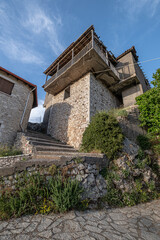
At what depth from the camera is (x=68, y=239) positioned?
5.46ft

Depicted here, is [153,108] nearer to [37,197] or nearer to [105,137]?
[105,137]

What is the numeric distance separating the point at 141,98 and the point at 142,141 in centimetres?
261

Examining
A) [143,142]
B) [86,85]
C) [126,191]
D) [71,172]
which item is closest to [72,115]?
[86,85]

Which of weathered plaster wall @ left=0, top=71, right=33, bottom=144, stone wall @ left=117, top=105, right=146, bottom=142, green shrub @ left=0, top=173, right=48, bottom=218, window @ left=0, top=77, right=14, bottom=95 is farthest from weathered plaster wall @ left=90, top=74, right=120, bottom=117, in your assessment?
window @ left=0, top=77, right=14, bottom=95

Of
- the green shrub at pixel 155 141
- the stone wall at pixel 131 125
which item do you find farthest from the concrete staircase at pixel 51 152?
the green shrub at pixel 155 141

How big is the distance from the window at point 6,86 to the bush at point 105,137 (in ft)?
20.8

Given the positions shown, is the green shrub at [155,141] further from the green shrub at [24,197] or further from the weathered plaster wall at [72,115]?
the green shrub at [24,197]

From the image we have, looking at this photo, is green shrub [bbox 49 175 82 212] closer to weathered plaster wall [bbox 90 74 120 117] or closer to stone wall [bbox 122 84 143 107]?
weathered plaster wall [bbox 90 74 120 117]

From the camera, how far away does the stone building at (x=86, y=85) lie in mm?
7016

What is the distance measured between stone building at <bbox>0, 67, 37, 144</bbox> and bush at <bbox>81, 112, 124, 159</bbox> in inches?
197

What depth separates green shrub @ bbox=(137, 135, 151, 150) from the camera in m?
5.39

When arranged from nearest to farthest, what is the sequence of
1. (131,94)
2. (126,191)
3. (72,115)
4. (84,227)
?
(84,227)
(126,191)
(72,115)
(131,94)

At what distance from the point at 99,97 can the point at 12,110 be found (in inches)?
239

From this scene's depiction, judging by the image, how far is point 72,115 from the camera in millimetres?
7746
